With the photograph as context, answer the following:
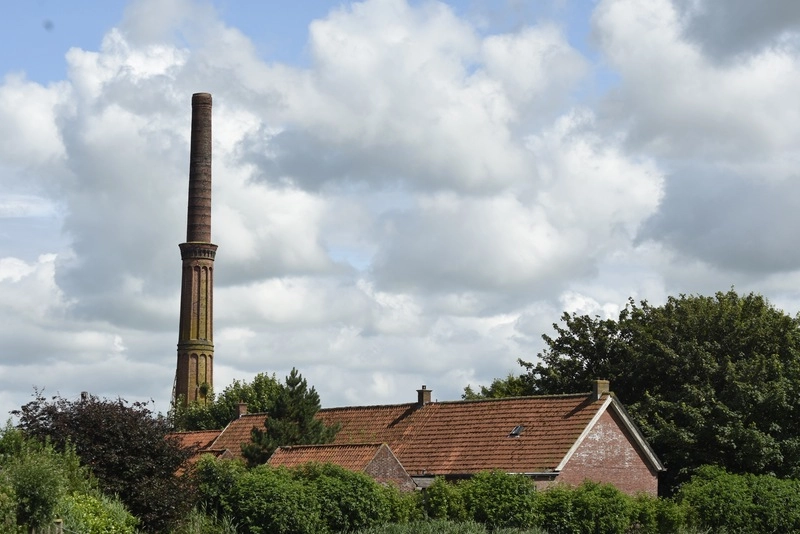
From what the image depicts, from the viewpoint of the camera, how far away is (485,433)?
4881 centimetres

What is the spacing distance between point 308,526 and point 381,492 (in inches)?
106

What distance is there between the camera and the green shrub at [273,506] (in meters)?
33.2

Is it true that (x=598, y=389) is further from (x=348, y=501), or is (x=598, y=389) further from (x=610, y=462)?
(x=348, y=501)

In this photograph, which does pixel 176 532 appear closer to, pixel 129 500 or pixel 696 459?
pixel 129 500

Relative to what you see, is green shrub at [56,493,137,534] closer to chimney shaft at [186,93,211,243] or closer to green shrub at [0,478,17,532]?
green shrub at [0,478,17,532]

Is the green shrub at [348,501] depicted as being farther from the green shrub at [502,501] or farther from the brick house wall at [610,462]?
the brick house wall at [610,462]

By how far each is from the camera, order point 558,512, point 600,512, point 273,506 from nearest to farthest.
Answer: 1. point 273,506
2. point 600,512
3. point 558,512

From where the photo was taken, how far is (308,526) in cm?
3328

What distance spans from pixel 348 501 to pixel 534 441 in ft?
46.7

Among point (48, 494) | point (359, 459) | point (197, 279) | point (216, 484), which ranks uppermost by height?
point (197, 279)

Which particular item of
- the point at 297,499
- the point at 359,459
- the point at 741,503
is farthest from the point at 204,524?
the point at 741,503

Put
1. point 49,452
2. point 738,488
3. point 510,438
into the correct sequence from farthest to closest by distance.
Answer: point 510,438 < point 738,488 < point 49,452

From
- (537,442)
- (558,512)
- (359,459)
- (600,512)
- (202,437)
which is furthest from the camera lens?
(202,437)

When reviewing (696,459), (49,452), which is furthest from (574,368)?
(49,452)
